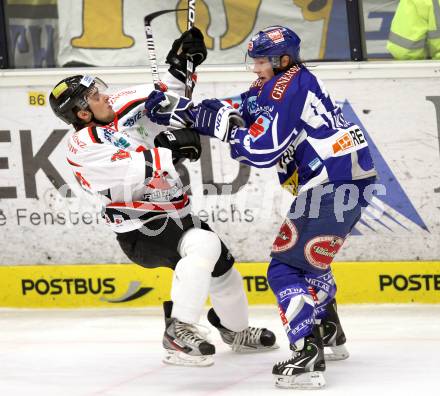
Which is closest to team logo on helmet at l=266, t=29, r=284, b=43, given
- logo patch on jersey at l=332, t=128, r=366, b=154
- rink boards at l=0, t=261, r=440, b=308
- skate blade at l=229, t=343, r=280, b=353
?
logo patch on jersey at l=332, t=128, r=366, b=154

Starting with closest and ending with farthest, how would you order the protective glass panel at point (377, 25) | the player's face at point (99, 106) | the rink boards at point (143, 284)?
the player's face at point (99, 106), the rink boards at point (143, 284), the protective glass panel at point (377, 25)

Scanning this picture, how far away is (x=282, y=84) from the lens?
369 cm

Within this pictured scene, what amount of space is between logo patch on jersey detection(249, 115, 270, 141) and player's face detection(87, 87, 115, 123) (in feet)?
2.17

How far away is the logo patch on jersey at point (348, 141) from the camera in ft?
12.3

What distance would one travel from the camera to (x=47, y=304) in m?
5.62

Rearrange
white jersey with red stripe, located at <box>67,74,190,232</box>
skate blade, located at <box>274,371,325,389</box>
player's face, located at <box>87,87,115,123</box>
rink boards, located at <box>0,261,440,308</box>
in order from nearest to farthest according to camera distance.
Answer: skate blade, located at <box>274,371,325,389</box> → white jersey with red stripe, located at <box>67,74,190,232</box> → player's face, located at <box>87,87,115,123</box> → rink boards, located at <box>0,261,440,308</box>

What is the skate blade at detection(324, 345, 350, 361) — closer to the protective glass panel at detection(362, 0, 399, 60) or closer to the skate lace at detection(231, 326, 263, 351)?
the skate lace at detection(231, 326, 263, 351)

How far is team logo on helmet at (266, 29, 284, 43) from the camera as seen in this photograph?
3826mm

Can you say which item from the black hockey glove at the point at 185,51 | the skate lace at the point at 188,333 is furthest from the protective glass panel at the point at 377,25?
the skate lace at the point at 188,333

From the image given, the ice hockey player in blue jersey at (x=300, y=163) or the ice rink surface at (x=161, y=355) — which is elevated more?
→ the ice hockey player in blue jersey at (x=300, y=163)

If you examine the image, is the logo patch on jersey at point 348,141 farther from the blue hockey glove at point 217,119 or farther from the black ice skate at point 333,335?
the black ice skate at point 333,335

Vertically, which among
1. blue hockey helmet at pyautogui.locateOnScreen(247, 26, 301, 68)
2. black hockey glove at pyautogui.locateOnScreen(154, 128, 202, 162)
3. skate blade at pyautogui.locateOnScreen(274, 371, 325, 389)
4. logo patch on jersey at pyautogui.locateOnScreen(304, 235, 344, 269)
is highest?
blue hockey helmet at pyautogui.locateOnScreen(247, 26, 301, 68)

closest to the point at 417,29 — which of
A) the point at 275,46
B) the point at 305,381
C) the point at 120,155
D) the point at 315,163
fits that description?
the point at 275,46

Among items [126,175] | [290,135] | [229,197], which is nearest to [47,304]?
[229,197]
